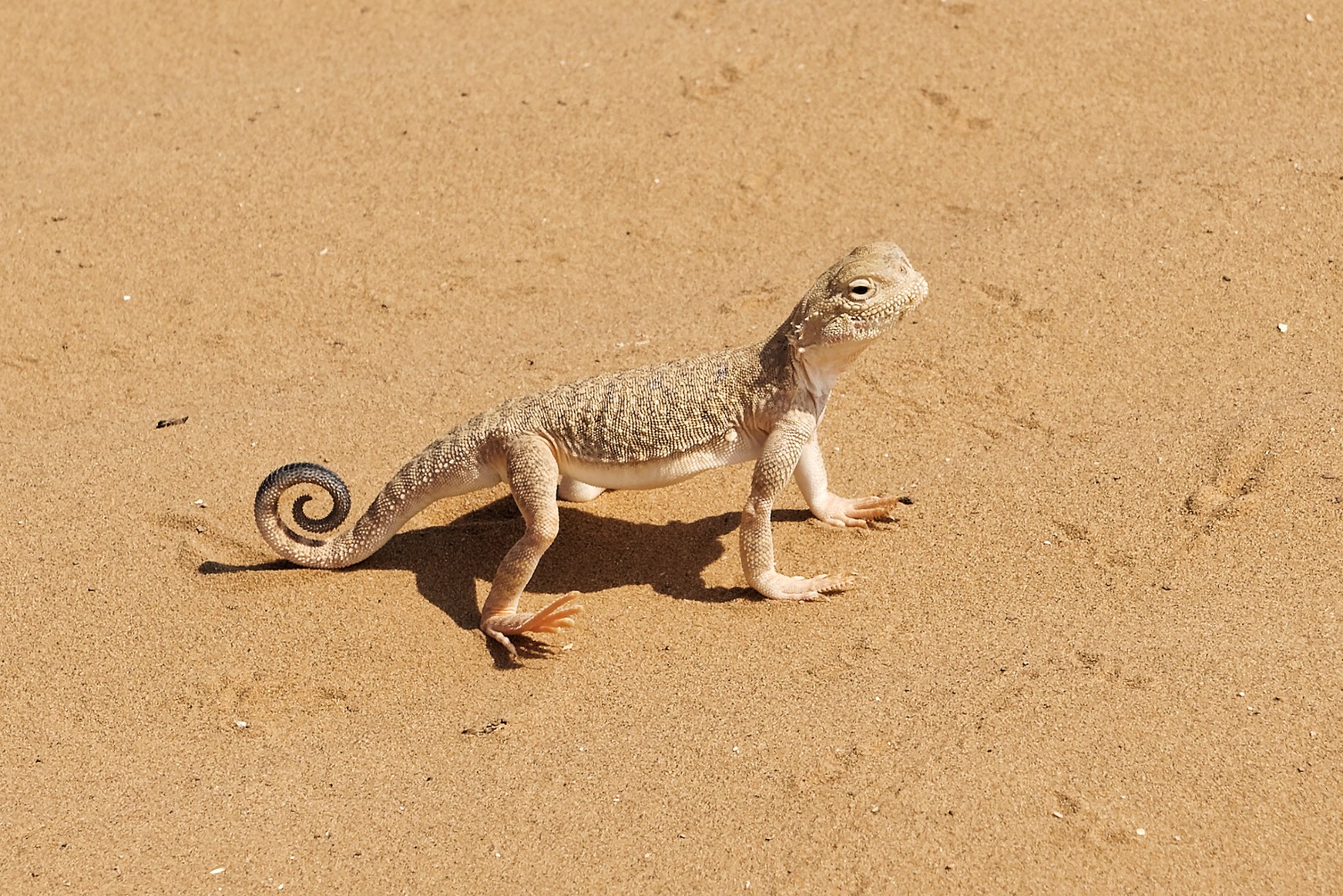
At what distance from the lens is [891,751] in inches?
267

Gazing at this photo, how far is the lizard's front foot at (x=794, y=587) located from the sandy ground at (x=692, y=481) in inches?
4.3

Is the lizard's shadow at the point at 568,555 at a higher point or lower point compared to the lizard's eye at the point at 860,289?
lower

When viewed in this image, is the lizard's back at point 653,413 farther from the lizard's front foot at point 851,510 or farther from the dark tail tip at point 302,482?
the lizard's front foot at point 851,510

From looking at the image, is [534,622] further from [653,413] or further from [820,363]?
[820,363]

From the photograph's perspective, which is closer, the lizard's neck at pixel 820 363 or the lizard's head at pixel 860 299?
the lizard's head at pixel 860 299

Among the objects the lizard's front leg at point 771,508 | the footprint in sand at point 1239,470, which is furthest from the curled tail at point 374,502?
the footprint in sand at point 1239,470

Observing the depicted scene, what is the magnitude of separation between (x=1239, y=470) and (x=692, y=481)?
3.67 m

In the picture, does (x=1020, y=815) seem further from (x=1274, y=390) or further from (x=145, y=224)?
(x=145, y=224)

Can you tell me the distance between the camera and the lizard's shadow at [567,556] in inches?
334

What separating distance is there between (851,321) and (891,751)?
2462 millimetres

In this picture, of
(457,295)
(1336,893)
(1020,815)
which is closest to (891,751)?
(1020,815)

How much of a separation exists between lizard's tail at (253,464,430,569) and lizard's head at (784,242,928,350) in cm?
268

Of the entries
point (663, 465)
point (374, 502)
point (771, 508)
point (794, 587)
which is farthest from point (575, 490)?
point (794, 587)

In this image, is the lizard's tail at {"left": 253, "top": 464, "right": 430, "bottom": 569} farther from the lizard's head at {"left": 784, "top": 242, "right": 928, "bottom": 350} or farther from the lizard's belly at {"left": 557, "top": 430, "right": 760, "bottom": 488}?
the lizard's head at {"left": 784, "top": 242, "right": 928, "bottom": 350}
